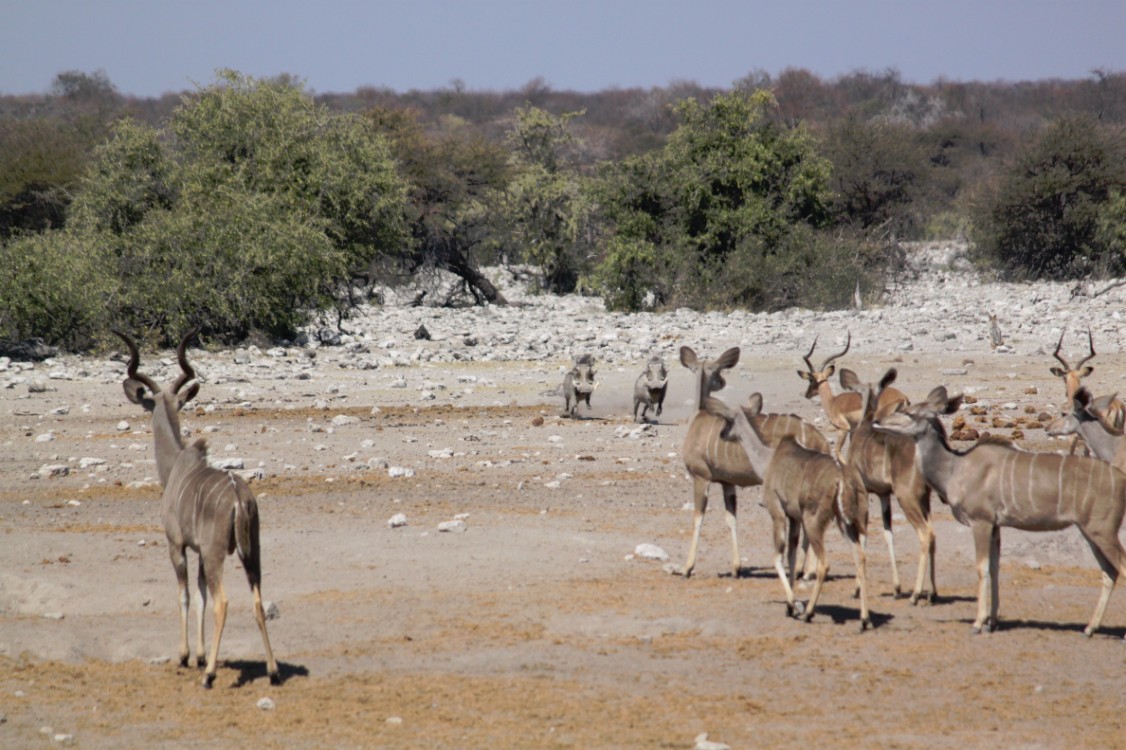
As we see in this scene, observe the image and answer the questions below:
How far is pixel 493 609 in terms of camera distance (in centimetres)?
904

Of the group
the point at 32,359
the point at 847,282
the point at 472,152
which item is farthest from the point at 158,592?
the point at 472,152

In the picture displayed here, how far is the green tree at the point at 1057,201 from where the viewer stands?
38250mm

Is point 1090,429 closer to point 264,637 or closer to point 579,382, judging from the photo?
point 264,637

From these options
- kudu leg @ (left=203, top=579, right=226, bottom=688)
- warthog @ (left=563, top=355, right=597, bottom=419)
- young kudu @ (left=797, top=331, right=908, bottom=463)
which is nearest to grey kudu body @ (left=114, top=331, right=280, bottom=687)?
kudu leg @ (left=203, top=579, right=226, bottom=688)

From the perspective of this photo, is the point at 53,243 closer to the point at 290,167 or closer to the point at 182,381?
the point at 290,167

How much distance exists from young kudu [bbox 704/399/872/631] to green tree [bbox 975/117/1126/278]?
31.9 m

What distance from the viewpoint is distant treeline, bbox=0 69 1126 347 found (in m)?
26.4

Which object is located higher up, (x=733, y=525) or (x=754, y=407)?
(x=754, y=407)

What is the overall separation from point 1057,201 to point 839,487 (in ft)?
110

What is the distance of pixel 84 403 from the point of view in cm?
1997

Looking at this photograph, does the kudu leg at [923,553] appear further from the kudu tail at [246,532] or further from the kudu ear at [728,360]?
the kudu tail at [246,532]

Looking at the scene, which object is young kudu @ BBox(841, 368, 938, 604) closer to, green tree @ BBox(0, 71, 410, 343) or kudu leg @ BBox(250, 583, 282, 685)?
kudu leg @ BBox(250, 583, 282, 685)

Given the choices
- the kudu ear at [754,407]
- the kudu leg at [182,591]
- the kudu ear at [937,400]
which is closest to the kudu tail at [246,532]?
the kudu leg at [182,591]

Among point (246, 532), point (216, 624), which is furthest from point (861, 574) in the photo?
point (216, 624)
